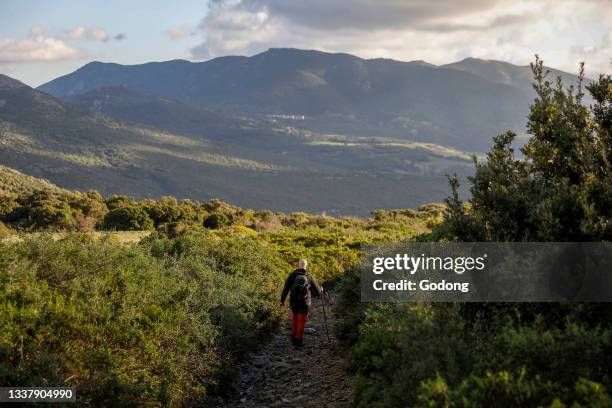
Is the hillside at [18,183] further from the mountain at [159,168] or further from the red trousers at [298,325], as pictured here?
the red trousers at [298,325]

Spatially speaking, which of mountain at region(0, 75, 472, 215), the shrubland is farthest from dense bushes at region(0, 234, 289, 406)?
mountain at region(0, 75, 472, 215)

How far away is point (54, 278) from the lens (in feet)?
26.1

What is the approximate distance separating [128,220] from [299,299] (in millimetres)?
16634

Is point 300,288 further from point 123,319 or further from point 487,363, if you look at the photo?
point 487,363

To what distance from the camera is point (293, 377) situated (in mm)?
10500

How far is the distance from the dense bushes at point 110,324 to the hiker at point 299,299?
147 centimetres

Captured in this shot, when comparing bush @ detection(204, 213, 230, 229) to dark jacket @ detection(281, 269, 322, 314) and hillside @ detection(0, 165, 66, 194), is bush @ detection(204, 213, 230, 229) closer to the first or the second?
dark jacket @ detection(281, 269, 322, 314)

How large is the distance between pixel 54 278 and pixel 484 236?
6.05 meters

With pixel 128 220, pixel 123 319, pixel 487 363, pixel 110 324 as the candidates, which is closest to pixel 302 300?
pixel 123 319

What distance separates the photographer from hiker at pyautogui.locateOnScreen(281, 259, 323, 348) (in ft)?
39.8

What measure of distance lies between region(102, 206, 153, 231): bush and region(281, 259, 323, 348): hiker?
15.3 metres

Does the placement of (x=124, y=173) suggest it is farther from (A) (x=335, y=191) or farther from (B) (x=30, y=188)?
(B) (x=30, y=188)

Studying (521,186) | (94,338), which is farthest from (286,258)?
(521,186)

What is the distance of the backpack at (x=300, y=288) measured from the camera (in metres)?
12.1
